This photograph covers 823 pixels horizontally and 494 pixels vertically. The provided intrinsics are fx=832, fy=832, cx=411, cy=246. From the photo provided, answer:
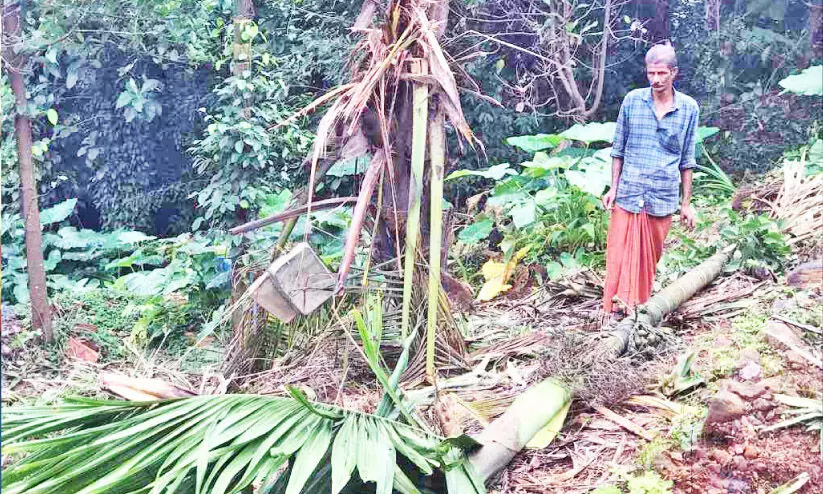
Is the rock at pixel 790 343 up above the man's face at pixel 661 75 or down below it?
below

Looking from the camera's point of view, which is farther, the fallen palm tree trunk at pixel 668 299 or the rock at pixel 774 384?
the fallen palm tree trunk at pixel 668 299

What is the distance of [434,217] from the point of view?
3240 millimetres

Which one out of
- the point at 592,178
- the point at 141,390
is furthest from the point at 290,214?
the point at 592,178

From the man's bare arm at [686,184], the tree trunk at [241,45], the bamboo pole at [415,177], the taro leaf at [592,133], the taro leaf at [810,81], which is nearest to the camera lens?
the taro leaf at [810,81]

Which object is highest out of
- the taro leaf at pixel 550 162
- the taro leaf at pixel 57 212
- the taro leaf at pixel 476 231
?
the taro leaf at pixel 57 212

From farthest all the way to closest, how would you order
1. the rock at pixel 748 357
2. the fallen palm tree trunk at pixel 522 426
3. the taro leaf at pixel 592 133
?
the taro leaf at pixel 592 133 → the rock at pixel 748 357 → the fallen palm tree trunk at pixel 522 426

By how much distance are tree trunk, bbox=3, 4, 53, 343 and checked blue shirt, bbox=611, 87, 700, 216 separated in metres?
2.89

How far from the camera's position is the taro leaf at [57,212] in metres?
5.09

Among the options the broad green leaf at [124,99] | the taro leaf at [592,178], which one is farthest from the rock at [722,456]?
the broad green leaf at [124,99]

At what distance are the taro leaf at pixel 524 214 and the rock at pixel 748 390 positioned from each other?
289 cm

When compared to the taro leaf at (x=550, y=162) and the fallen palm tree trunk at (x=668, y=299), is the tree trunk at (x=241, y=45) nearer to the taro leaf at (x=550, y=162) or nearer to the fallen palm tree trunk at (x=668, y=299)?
the taro leaf at (x=550, y=162)

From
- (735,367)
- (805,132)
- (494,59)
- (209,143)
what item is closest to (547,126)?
(494,59)

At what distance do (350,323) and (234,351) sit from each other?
565 millimetres

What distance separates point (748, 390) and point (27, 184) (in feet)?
11.4
